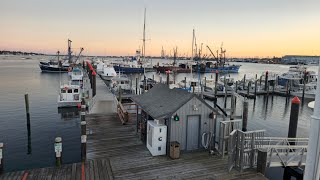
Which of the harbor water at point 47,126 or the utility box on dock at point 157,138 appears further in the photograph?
the harbor water at point 47,126

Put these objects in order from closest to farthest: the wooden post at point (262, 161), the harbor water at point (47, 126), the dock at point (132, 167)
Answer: the dock at point (132, 167), the wooden post at point (262, 161), the harbor water at point (47, 126)

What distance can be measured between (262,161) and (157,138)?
5.05 metres

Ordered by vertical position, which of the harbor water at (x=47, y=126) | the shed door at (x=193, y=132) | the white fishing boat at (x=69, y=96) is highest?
the shed door at (x=193, y=132)

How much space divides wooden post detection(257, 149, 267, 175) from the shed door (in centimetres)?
325

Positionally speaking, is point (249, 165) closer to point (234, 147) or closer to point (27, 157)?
point (234, 147)

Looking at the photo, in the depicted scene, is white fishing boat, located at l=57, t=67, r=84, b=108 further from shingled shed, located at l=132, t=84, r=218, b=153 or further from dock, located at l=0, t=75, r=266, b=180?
shingled shed, located at l=132, t=84, r=218, b=153

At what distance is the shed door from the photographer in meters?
12.7

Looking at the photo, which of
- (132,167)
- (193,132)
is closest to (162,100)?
(193,132)

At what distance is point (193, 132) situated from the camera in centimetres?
1284

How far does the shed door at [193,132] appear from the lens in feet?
41.8

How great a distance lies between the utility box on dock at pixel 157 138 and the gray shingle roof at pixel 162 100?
578mm

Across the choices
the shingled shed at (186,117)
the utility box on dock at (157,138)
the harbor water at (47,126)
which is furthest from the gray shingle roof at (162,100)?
the harbor water at (47,126)

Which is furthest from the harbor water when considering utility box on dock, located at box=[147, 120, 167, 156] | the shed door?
the shed door

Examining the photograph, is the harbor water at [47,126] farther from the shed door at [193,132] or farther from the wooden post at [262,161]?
the wooden post at [262,161]
